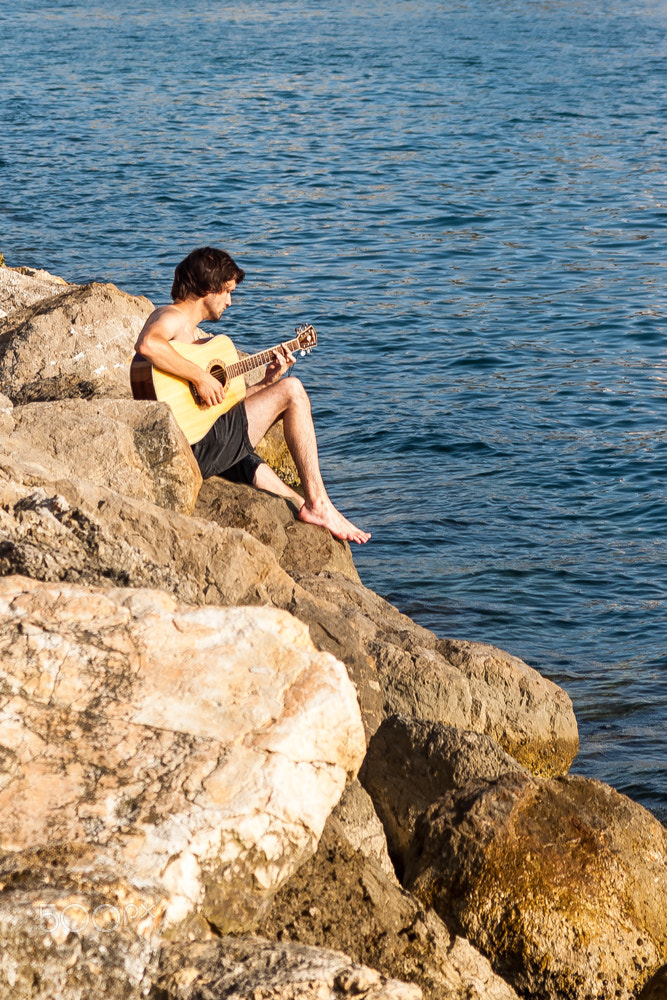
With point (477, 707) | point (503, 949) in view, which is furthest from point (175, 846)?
point (477, 707)

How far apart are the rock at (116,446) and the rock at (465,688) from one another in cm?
74

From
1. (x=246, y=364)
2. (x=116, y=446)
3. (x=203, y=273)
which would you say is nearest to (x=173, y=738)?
(x=116, y=446)

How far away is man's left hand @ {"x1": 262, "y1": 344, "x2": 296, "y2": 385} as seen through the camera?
6.27m

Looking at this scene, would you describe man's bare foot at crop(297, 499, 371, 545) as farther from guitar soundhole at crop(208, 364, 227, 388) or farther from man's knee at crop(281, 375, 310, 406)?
guitar soundhole at crop(208, 364, 227, 388)

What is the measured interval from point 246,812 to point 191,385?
11.3ft

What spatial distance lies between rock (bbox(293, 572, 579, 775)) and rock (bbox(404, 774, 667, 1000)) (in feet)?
3.02

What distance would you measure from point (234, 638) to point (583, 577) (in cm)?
447

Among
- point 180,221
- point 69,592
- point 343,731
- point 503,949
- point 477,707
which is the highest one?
point 69,592

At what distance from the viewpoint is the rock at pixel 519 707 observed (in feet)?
15.7

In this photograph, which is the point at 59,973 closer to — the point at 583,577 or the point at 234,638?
the point at 234,638

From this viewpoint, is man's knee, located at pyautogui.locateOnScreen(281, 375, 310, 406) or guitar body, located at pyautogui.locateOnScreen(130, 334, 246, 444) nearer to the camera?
guitar body, located at pyautogui.locateOnScreen(130, 334, 246, 444)

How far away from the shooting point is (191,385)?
596 cm

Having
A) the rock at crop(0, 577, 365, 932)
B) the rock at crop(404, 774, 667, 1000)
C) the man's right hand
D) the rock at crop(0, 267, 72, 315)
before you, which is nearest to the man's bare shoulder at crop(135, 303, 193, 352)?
the man's right hand

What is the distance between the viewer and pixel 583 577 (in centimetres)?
728
